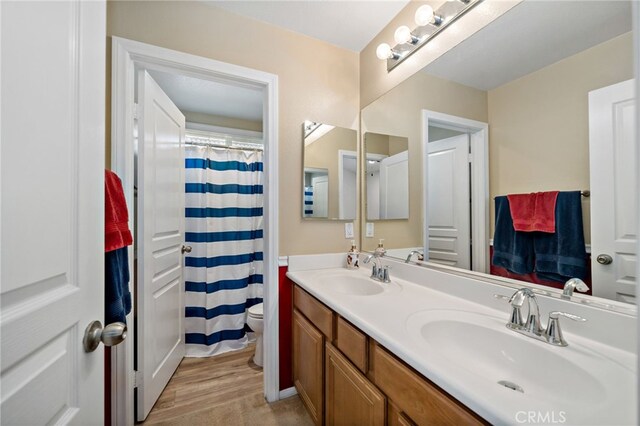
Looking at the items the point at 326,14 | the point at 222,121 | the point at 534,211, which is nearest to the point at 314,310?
the point at 534,211

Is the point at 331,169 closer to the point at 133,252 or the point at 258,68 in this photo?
the point at 258,68

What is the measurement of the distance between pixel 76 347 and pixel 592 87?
1511 millimetres

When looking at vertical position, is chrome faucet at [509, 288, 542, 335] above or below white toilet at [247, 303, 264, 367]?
above

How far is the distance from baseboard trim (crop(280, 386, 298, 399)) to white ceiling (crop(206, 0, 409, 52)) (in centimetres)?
237

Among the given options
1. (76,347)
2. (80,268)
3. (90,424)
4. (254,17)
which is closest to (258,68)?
(254,17)

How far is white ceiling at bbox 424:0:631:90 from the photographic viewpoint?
2.56ft

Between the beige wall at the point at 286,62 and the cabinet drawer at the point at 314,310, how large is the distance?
0.30m

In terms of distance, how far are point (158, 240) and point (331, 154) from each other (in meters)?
1.27

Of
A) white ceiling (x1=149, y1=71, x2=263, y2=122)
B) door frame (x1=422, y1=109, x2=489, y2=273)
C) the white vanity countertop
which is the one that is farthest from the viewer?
white ceiling (x1=149, y1=71, x2=263, y2=122)

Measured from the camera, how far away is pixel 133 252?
1.43 m

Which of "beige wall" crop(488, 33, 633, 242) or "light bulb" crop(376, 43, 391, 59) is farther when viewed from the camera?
"light bulb" crop(376, 43, 391, 59)

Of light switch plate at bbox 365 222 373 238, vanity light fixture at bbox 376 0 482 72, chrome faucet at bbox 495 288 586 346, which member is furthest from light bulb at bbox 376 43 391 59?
chrome faucet at bbox 495 288 586 346

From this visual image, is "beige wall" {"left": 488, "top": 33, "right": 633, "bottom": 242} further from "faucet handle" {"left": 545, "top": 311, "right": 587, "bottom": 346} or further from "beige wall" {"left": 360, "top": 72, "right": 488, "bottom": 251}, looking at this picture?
"faucet handle" {"left": 545, "top": 311, "right": 587, "bottom": 346}

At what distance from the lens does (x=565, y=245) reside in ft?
2.79
